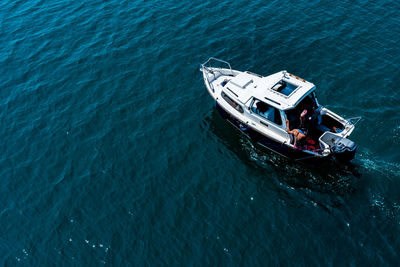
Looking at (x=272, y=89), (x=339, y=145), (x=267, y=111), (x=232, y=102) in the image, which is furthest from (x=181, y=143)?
(x=339, y=145)

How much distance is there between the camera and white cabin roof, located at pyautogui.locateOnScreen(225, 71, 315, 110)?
1111 inches

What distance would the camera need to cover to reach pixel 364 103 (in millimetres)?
32781

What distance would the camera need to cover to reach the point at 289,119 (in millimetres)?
28469

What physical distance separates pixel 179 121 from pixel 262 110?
834cm

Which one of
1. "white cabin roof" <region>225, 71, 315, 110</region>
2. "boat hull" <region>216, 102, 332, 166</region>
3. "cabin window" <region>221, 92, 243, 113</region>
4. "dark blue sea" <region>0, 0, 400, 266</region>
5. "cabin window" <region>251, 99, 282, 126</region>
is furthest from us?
"cabin window" <region>221, 92, 243, 113</region>

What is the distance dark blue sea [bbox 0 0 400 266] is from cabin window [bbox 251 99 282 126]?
3301 mm

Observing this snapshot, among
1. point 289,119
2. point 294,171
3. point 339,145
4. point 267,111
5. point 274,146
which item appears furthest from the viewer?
point 274,146

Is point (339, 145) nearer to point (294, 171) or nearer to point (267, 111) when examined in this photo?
point (294, 171)

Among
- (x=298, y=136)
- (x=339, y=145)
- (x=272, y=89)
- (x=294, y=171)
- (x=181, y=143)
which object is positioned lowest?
(x=294, y=171)

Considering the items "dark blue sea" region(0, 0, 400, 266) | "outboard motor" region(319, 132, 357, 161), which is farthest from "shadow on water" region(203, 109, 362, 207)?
"outboard motor" region(319, 132, 357, 161)

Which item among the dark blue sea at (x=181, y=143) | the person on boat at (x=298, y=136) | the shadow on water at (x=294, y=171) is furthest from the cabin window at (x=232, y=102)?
the person on boat at (x=298, y=136)

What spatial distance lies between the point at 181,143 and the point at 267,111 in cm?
817

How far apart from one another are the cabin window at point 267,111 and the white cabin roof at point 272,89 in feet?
2.28

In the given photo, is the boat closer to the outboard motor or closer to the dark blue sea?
the outboard motor
